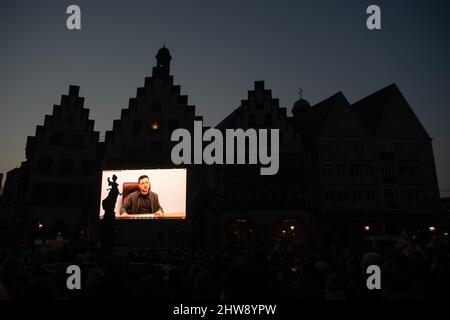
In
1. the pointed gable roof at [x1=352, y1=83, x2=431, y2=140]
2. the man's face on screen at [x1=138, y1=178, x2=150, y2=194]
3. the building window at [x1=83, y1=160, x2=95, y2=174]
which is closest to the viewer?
the man's face on screen at [x1=138, y1=178, x2=150, y2=194]

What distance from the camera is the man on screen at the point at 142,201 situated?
102ft

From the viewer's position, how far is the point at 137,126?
1599 inches

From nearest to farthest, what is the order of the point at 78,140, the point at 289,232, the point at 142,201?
the point at 142,201 < the point at 289,232 < the point at 78,140

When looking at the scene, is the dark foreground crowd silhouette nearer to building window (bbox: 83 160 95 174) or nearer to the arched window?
the arched window

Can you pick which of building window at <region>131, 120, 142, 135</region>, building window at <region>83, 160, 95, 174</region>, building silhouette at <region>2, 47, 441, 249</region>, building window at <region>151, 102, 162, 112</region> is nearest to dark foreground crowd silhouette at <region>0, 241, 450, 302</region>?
building silhouette at <region>2, 47, 441, 249</region>

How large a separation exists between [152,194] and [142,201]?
102cm

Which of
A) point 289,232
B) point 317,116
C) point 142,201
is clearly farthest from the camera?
point 317,116

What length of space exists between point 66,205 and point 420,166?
41.6 metres

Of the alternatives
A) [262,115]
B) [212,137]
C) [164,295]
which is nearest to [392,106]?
[262,115]

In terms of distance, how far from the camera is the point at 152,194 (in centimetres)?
3148

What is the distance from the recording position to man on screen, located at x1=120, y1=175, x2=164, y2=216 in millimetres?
31094

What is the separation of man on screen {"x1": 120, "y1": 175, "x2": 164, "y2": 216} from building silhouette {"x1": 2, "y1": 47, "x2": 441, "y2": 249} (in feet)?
18.7

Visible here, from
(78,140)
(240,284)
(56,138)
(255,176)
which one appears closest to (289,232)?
(255,176)

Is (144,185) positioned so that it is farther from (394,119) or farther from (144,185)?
(394,119)
